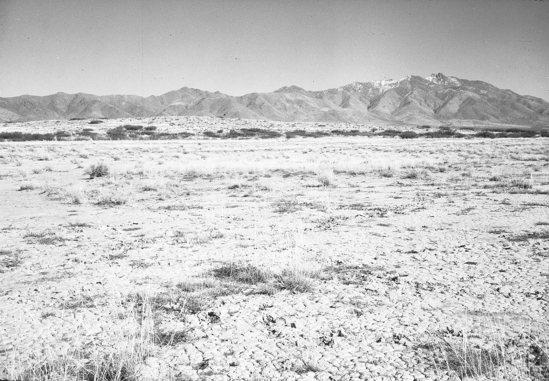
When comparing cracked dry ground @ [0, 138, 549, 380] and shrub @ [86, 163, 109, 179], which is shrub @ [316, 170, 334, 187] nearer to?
cracked dry ground @ [0, 138, 549, 380]

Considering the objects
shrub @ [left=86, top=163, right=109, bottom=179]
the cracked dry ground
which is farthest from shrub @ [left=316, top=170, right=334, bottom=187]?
shrub @ [left=86, top=163, right=109, bottom=179]

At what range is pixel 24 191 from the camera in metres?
16.9

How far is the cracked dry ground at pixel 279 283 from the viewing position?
411 cm

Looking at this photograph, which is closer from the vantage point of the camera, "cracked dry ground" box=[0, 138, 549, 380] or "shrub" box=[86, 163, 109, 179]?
"cracked dry ground" box=[0, 138, 549, 380]

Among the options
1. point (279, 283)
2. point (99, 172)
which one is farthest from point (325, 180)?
point (279, 283)

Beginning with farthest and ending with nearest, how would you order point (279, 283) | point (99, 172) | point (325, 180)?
point (99, 172), point (325, 180), point (279, 283)

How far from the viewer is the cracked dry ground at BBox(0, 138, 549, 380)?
4.11m

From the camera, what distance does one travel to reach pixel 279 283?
603cm

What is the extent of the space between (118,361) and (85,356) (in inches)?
22.0

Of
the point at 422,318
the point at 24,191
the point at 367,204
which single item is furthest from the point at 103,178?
the point at 422,318

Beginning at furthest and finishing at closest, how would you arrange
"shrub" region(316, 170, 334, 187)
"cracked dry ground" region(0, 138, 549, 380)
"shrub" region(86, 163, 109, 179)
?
"shrub" region(86, 163, 109, 179) → "shrub" region(316, 170, 334, 187) → "cracked dry ground" region(0, 138, 549, 380)

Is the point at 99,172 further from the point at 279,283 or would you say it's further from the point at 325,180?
the point at 279,283

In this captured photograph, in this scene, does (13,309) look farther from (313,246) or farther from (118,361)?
(313,246)

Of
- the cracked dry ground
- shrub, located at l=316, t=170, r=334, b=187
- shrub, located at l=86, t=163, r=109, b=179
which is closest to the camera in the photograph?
the cracked dry ground
